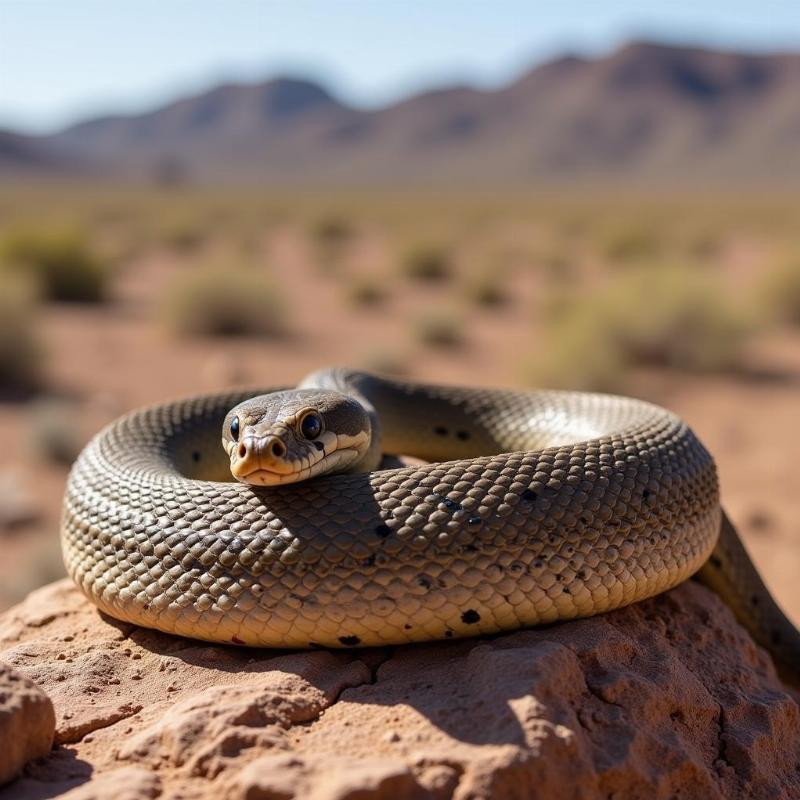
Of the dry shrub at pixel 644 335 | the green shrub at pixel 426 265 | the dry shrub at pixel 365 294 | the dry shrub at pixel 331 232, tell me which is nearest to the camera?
the dry shrub at pixel 644 335

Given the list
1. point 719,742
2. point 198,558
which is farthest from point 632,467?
point 198,558

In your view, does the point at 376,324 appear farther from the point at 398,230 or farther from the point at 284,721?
the point at 398,230

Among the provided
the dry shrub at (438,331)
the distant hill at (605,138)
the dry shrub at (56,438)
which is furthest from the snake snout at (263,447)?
the distant hill at (605,138)

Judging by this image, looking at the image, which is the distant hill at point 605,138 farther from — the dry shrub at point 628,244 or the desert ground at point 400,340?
the desert ground at point 400,340

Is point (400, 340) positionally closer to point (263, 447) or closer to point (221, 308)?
point (221, 308)

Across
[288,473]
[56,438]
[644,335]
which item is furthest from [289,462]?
[644,335]

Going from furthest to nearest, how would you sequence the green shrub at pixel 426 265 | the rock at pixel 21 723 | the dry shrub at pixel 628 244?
1. the dry shrub at pixel 628 244
2. the green shrub at pixel 426 265
3. the rock at pixel 21 723
